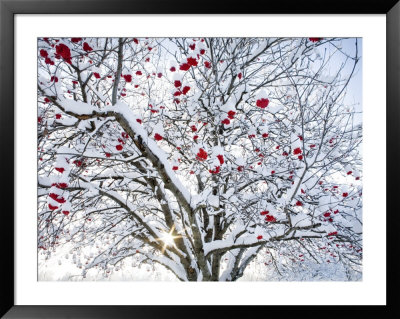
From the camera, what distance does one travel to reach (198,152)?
39.8 inches

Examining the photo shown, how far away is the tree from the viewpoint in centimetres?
88

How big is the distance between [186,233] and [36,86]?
3.34 ft

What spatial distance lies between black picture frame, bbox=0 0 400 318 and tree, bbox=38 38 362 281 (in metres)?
0.11

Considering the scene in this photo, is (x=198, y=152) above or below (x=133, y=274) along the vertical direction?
above
